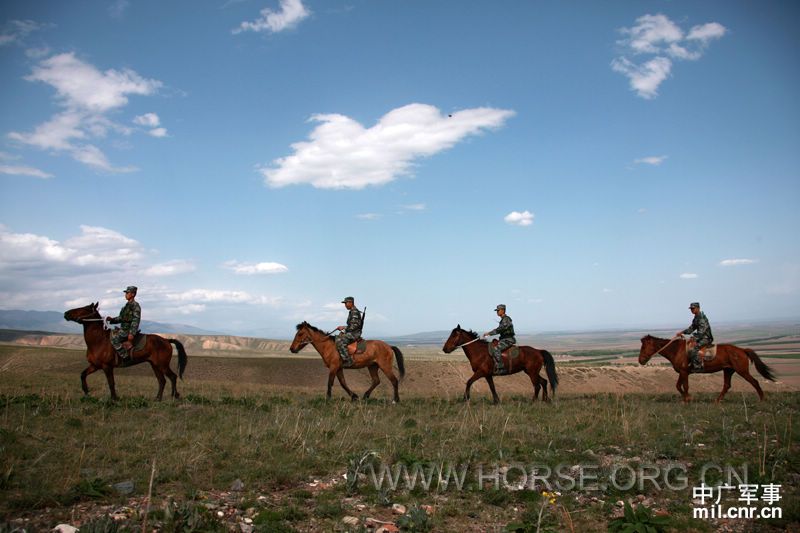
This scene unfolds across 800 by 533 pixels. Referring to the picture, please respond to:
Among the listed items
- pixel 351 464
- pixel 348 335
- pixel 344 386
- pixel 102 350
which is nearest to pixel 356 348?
pixel 348 335

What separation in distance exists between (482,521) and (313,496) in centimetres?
224

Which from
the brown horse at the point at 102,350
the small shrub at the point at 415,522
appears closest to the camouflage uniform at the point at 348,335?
the brown horse at the point at 102,350

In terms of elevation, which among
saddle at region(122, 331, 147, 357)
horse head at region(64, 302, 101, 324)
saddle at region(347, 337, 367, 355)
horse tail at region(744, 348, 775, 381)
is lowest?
horse tail at region(744, 348, 775, 381)

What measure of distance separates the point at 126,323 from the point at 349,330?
6.47 metres

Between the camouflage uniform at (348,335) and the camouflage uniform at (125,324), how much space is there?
5914 millimetres

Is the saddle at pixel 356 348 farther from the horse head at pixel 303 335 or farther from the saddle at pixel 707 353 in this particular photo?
the saddle at pixel 707 353

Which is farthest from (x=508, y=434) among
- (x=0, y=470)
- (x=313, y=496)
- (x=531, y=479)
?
(x=0, y=470)

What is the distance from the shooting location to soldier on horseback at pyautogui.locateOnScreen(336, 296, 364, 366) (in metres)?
16.8

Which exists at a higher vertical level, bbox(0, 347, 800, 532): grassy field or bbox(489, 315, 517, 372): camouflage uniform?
bbox(489, 315, 517, 372): camouflage uniform

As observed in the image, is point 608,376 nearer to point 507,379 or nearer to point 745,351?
point 507,379

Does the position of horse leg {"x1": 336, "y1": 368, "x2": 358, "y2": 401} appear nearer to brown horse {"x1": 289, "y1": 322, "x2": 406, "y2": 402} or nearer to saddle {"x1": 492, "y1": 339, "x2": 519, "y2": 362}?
brown horse {"x1": 289, "y1": 322, "x2": 406, "y2": 402}

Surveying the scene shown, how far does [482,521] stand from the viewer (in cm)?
640

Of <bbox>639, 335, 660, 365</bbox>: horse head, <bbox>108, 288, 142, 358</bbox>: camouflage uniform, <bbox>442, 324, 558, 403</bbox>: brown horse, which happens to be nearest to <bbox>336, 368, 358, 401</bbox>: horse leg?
<bbox>442, 324, 558, 403</bbox>: brown horse

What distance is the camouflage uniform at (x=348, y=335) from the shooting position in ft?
55.2
